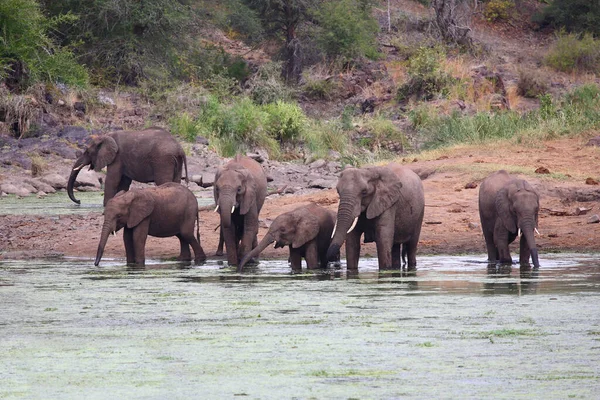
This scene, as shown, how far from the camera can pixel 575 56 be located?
47.4 metres

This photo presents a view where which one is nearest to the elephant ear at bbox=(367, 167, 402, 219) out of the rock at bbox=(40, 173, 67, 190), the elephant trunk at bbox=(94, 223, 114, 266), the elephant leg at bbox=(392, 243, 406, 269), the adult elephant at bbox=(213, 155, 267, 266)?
the elephant leg at bbox=(392, 243, 406, 269)

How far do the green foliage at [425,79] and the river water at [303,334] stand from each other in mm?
26242

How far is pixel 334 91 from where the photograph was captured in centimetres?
4475

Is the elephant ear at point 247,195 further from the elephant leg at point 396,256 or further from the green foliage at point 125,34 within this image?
the green foliage at point 125,34

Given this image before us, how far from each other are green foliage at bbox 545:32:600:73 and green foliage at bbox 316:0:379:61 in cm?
684

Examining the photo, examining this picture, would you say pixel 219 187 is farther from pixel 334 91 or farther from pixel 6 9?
pixel 334 91

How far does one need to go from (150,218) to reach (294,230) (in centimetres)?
252

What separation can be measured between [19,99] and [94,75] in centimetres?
770

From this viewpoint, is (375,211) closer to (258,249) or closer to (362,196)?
(362,196)

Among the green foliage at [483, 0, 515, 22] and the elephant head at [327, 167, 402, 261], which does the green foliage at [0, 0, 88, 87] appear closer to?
the elephant head at [327, 167, 402, 261]

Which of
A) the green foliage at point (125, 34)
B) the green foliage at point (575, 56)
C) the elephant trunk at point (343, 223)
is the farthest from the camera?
the green foliage at point (575, 56)

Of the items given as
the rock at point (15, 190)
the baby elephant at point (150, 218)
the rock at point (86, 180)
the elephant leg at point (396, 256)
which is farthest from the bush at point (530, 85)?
the elephant leg at point (396, 256)

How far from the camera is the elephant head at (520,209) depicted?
48.9 feet

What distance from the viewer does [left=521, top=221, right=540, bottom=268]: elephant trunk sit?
1463 cm
